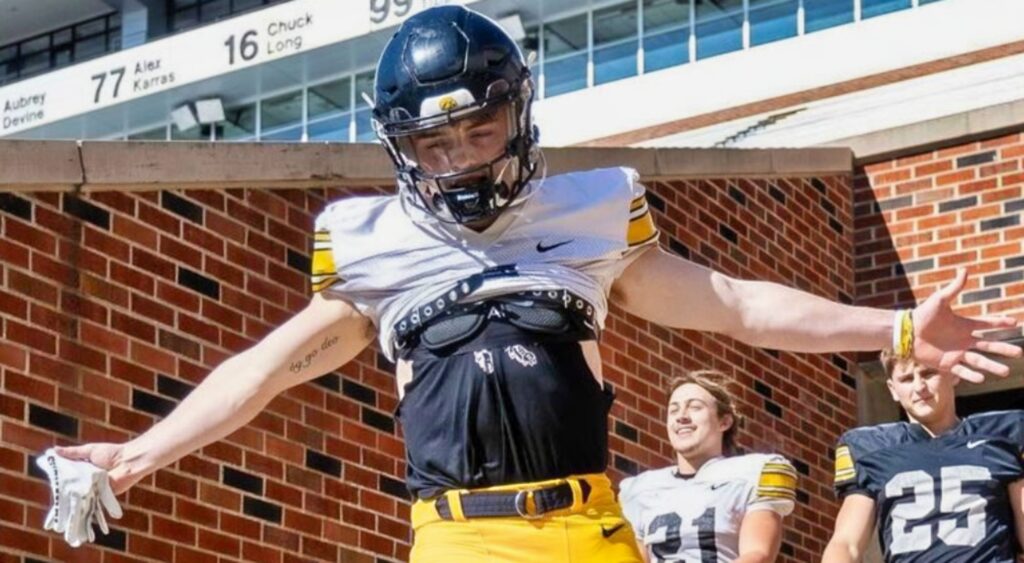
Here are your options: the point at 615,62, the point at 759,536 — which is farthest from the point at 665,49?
the point at 759,536

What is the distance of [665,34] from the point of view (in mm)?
27250

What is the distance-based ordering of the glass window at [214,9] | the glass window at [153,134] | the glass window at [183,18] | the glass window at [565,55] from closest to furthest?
the glass window at [565,55] → the glass window at [214,9] → the glass window at [153,134] → the glass window at [183,18]

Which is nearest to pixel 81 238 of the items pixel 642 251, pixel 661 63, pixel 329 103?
pixel 642 251

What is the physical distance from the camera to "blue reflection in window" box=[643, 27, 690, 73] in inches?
1015

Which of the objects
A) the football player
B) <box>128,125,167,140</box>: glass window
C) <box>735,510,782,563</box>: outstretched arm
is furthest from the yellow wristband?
<box>128,125,167,140</box>: glass window

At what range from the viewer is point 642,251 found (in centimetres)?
438

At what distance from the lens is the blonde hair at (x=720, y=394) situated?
6.96 meters

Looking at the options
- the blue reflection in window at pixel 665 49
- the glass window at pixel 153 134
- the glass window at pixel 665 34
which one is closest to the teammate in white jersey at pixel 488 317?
the blue reflection in window at pixel 665 49

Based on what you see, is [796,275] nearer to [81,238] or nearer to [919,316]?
[81,238]

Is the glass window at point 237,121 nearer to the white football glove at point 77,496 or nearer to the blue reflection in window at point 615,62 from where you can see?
the blue reflection in window at point 615,62

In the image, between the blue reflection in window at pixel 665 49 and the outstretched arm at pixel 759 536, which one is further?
the blue reflection in window at pixel 665 49

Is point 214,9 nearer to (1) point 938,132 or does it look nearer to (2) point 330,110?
(2) point 330,110

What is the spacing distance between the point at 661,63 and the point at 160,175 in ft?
61.7

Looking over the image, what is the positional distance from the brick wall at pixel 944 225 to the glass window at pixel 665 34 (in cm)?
1361
